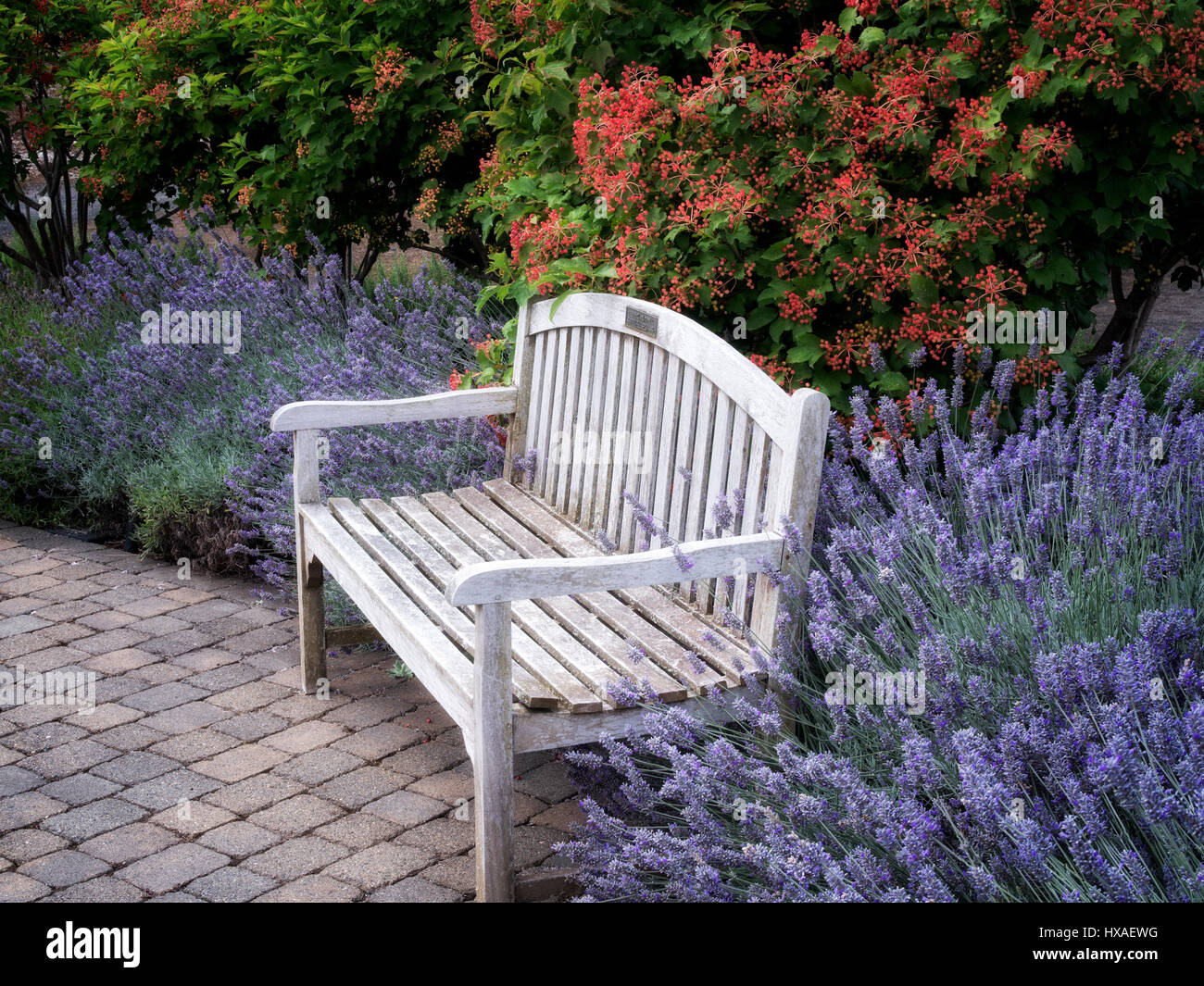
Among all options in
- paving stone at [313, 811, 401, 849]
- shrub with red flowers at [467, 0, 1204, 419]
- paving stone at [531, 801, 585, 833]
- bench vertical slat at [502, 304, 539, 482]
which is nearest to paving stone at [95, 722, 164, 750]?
paving stone at [313, 811, 401, 849]

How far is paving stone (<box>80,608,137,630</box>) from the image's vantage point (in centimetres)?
469

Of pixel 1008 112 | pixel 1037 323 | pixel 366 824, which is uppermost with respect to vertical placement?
pixel 1008 112

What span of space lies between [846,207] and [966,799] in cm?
186

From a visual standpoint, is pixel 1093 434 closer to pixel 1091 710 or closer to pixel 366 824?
pixel 1091 710

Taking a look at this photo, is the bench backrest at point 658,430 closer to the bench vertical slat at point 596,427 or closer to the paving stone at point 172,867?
the bench vertical slat at point 596,427

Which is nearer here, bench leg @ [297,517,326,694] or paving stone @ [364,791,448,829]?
paving stone @ [364,791,448,829]

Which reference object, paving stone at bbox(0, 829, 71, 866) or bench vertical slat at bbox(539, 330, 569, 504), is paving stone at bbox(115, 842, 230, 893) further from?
bench vertical slat at bbox(539, 330, 569, 504)

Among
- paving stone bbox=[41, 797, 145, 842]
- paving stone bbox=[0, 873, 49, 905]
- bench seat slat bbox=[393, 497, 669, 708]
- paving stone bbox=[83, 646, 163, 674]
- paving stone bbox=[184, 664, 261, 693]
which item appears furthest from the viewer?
paving stone bbox=[83, 646, 163, 674]

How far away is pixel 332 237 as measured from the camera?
22.0 ft

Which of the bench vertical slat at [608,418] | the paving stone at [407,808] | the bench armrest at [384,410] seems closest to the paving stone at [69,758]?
the paving stone at [407,808]

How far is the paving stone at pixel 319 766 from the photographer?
11.8ft

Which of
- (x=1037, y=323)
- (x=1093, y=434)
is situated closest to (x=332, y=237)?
(x=1037, y=323)

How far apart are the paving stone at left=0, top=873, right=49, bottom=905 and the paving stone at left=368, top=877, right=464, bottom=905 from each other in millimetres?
816

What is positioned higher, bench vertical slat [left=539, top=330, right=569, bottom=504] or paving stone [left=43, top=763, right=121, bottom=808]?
bench vertical slat [left=539, top=330, right=569, bottom=504]
